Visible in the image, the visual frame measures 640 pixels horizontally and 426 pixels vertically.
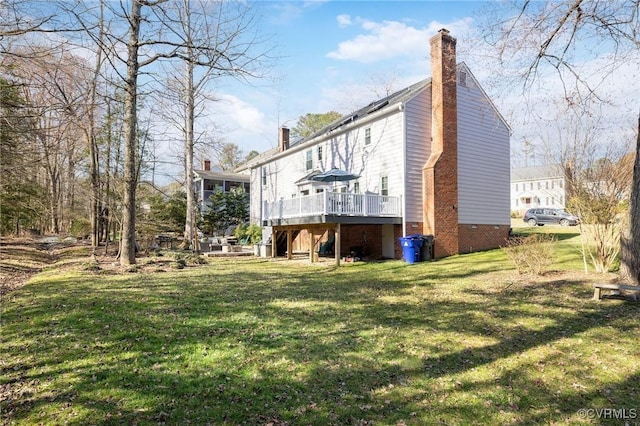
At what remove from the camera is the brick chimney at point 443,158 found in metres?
15.5

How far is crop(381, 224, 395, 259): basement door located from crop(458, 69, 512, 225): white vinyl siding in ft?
10.3

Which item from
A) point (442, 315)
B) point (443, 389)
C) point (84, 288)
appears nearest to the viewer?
point (443, 389)

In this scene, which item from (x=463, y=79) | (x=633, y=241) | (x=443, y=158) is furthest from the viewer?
(x=463, y=79)

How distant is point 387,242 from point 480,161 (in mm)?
5830

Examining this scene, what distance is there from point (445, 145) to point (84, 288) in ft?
45.0

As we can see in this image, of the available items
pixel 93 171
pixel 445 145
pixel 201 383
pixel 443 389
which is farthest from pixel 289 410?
pixel 93 171

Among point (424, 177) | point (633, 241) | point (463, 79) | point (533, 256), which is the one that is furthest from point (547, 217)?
point (633, 241)

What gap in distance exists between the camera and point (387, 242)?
54.6 ft

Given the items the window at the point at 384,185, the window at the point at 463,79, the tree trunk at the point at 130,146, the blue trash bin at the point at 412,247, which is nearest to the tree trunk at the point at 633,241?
the blue trash bin at the point at 412,247

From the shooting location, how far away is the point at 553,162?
12734mm

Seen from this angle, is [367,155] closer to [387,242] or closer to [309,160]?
[387,242]

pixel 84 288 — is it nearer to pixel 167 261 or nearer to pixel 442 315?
pixel 167 261

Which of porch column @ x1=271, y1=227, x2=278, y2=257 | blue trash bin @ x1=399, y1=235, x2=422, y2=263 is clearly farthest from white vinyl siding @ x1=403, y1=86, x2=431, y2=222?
porch column @ x1=271, y1=227, x2=278, y2=257

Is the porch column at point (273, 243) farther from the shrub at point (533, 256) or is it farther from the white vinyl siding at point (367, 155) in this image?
the shrub at point (533, 256)
